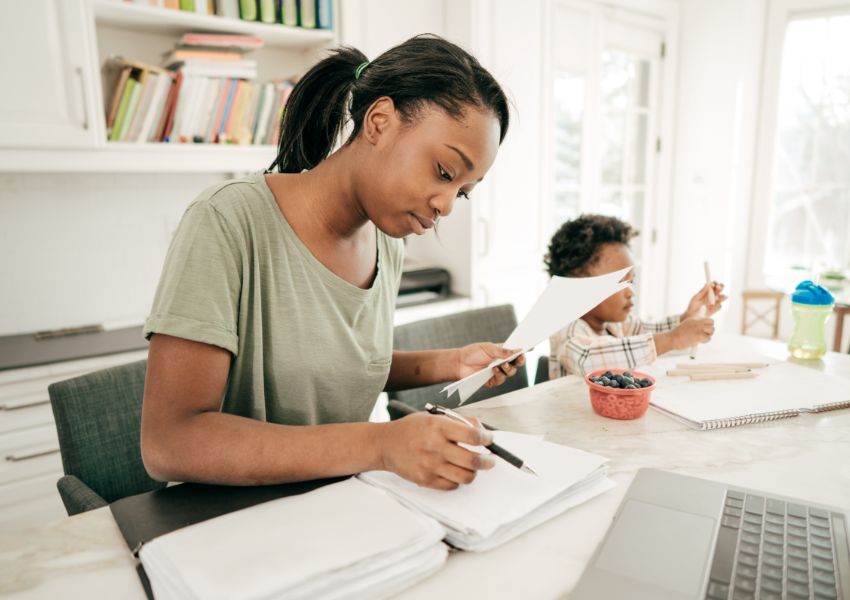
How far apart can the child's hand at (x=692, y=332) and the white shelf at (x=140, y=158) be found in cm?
158

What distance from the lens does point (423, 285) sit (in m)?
2.70

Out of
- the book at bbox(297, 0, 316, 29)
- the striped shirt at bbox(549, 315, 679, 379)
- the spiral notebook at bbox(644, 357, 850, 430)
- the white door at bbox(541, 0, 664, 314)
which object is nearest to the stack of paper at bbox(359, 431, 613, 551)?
the spiral notebook at bbox(644, 357, 850, 430)

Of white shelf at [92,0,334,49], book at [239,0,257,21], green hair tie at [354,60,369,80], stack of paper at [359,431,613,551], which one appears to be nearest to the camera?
stack of paper at [359,431,613,551]

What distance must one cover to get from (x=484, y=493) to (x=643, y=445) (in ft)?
1.25

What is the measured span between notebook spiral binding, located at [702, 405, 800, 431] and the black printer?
1.60m

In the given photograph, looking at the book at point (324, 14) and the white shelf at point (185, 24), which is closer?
the white shelf at point (185, 24)

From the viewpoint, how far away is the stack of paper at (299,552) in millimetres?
565

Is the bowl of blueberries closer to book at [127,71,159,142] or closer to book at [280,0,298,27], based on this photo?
book at [127,71,159,142]

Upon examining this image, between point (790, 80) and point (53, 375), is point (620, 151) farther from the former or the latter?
point (53, 375)

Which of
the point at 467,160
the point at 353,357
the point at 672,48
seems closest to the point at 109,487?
the point at 353,357

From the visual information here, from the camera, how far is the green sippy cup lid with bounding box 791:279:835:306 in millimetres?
1426

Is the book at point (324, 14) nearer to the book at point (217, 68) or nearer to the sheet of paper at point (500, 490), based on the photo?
the book at point (217, 68)

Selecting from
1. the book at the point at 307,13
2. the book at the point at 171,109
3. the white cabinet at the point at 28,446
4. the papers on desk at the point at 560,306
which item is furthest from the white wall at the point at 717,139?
the white cabinet at the point at 28,446

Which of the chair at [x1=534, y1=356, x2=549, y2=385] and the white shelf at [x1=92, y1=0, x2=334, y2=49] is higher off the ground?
the white shelf at [x1=92, y1=0, x2=334, y2=49]
